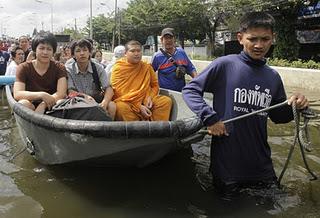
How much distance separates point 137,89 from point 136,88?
2 centimetres

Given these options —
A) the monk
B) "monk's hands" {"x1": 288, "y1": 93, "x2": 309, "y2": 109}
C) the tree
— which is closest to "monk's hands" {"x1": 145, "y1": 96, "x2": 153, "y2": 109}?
the monk

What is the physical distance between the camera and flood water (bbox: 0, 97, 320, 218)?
3.53m

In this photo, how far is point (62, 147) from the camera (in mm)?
3781

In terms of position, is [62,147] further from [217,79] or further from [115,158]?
[217,79]

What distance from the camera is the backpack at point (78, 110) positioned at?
12.4 feet

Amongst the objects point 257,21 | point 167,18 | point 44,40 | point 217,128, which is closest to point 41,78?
point 44,40

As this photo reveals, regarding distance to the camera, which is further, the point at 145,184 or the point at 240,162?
the point at 145,184

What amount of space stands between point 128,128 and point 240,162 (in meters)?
0.91

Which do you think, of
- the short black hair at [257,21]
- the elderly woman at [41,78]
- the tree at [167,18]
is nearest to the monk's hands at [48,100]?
the elderly woman at [41,78]

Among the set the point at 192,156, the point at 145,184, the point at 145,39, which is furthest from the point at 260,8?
the point at 145,39

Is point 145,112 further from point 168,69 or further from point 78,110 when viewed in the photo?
point 168,69

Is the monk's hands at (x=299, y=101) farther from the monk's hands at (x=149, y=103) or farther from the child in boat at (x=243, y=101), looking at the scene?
the monk's hands at (x=149, y=103)

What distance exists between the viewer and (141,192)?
404 centimetres

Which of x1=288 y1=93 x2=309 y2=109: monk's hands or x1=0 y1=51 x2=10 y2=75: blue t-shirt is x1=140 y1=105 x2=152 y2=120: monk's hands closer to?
x1=288 y1=93 x2=309 y2=109: monk's hands
